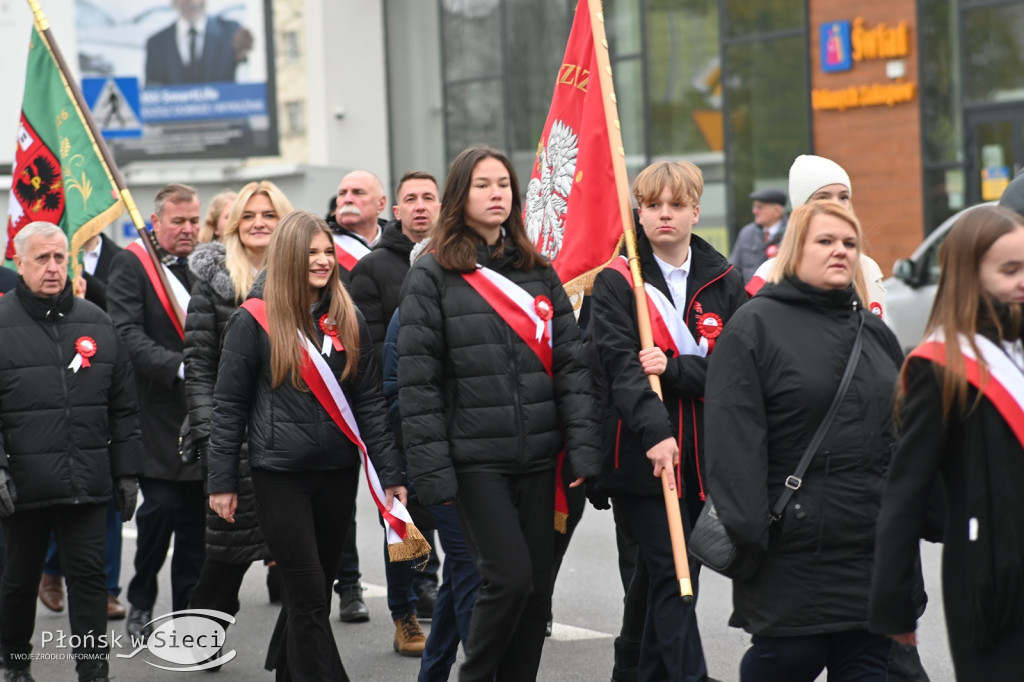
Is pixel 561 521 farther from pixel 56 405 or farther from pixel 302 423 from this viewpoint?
pixel 56 405

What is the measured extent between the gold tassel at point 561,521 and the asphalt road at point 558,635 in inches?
40.8

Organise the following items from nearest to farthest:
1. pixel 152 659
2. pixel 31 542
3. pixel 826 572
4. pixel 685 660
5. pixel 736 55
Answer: pixel 826 572
pixel 685 660
pixel 31 542
pixel 152 659
pixel 736 55

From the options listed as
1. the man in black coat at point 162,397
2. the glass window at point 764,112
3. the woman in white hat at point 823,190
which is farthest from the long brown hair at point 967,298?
the glass window at point 764,112

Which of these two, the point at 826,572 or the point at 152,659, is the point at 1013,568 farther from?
the point at 152,659

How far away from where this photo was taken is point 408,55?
1056 inches

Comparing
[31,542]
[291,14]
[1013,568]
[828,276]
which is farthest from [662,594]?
[291,14]

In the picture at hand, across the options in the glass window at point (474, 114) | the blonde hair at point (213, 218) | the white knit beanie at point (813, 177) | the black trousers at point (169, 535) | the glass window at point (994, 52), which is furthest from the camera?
the glass window at point (474, 114)

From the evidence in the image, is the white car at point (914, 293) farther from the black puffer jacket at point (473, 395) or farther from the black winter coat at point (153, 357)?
the black puffer jacket at point (473, 395)

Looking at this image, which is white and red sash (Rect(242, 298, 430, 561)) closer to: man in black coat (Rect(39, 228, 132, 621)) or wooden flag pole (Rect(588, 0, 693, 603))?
wooden flag pole (Rect(588, 0, 693, 603))

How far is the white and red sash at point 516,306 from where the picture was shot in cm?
511

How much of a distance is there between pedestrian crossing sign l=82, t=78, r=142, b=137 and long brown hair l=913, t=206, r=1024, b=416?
806 inches

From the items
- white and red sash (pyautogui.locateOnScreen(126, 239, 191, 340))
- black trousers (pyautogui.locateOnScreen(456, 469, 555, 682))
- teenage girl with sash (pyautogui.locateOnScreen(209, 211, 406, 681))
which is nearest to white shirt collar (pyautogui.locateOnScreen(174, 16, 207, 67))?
white and red sash (pyautogui.locateOnScreen(126, 239, 191, 340))

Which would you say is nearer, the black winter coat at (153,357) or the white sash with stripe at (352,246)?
the black winter coat at (153,357)

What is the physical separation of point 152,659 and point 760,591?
3.70 m
